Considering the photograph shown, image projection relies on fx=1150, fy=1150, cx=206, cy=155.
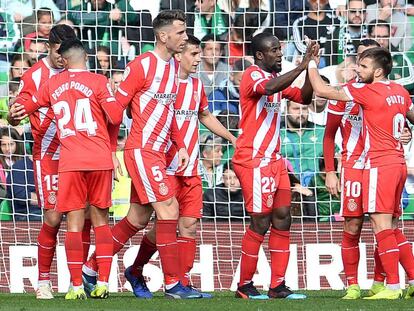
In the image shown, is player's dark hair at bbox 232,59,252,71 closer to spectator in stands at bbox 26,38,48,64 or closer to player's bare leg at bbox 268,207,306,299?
spectator in stands at bbox 26,38,48,64

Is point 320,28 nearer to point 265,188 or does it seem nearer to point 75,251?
point 265,188

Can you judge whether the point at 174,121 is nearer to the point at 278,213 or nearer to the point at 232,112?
the point at 278,213

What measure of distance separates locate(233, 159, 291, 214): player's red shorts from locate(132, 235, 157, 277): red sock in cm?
95

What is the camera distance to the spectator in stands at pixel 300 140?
13.6 meters

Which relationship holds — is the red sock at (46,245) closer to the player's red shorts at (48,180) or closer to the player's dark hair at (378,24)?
the player's red shorts at (48,180)

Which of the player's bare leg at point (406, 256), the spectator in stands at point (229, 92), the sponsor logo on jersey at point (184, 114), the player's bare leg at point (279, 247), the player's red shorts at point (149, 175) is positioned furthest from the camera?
the spectator in stands at point (229, 92)

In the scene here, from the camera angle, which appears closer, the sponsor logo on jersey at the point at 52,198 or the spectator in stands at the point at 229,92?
the sponsor logo on jersey at the point at 52,198

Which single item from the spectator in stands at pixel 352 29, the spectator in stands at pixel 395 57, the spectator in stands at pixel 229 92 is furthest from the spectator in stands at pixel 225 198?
the spectator in stands at pixel 395 57

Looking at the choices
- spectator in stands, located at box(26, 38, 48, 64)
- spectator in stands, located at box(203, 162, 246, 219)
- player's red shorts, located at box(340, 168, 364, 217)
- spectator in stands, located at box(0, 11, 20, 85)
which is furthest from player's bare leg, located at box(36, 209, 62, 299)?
spectator in stands, located at box(0, 11, 20, 85)

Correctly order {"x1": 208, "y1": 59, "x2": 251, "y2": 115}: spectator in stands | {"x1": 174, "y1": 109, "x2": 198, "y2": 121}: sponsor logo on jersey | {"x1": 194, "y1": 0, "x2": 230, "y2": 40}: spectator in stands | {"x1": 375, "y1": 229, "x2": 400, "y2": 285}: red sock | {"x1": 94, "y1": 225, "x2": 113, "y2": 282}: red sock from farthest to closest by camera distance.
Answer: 1. {"x1": 208, "y1": 59, "x2": 251, "y2": 115}: spectator in stands
2. {"x1": 194, "y1": 0, "x2": 230, "y2": 40}: spectator in stands
3. {"x1": 174, "y1": 109, "x2": 198, "y2": 121}: sponsor logo on jersey
4. {"x1": 94, "y1": 225, "x2": 113, "y2": 282}: red sock
5. {"x1": 375, "y1": 229, "x2": 400, "y2": 285}: red sock

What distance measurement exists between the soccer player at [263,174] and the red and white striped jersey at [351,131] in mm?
370

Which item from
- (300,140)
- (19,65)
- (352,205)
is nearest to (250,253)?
(352,205)

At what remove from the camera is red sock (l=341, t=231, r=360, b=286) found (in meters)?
9.54

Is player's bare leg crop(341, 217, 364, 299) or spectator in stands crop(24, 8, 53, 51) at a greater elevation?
spectator in stands crop(24, 8, 53, 51)
